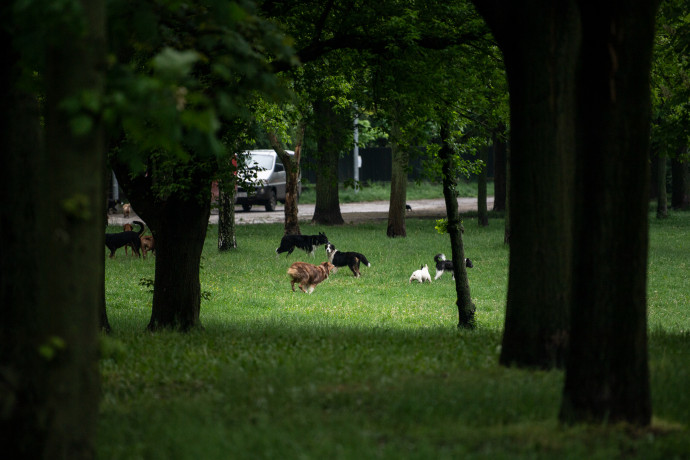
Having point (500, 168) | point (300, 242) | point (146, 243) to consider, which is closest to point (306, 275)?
point (300, 242)

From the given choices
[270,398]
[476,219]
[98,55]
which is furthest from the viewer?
[476,219]

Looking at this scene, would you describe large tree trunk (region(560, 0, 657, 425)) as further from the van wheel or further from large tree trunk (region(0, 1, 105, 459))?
the van wheel

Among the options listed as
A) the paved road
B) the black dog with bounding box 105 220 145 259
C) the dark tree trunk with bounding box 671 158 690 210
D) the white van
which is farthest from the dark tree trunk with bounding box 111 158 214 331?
the dark tree trunk with bounding box 671 158 690 210

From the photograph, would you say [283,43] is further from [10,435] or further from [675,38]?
[675,38]

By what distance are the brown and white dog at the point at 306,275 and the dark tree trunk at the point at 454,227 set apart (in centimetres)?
587

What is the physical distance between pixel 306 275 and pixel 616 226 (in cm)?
1371

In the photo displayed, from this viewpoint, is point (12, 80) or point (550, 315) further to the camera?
point (550, 315)

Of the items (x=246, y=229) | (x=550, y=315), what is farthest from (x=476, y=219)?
(x=550, y=315)

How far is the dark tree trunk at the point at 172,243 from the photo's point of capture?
1177cm

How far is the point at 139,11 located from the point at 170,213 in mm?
7266

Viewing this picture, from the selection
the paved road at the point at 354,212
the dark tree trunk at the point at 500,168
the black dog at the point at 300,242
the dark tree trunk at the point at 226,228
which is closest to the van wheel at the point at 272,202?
→ the paved road at the point at 354,212

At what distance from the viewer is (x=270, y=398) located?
609cm

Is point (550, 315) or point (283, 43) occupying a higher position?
point (283, 43)

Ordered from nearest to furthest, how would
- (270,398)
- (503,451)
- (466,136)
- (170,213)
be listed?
(503,451) < (270,398) < (170,213) < (466,136)
